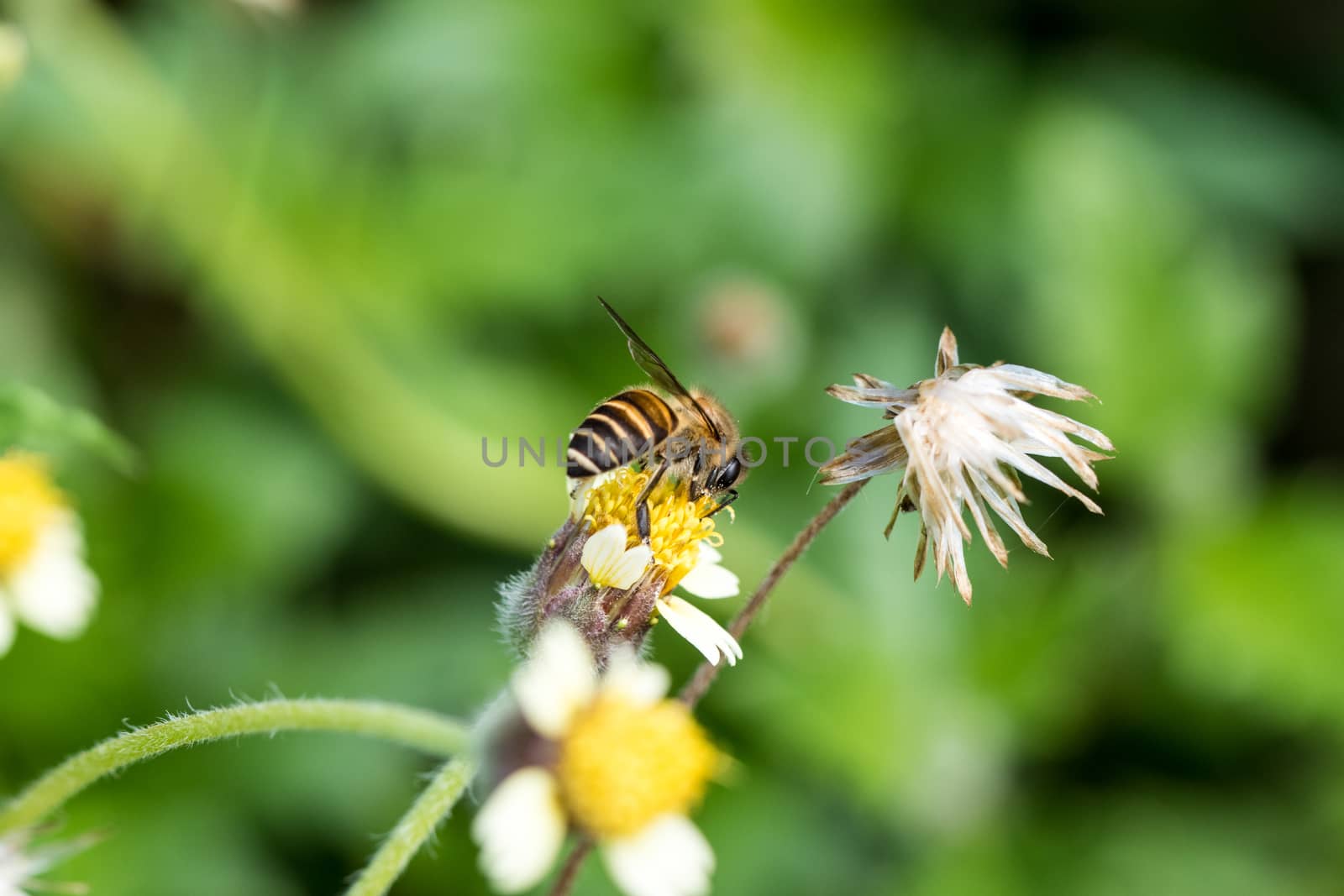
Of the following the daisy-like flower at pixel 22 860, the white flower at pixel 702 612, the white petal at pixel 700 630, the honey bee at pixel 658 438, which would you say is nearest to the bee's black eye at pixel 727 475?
the honey bee at pixel 658 438

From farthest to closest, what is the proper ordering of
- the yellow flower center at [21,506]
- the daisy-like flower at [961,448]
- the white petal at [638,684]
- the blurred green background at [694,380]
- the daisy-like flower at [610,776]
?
1. the blurred green background at [694,380]
2. the yellow flower center at [21,506]
3. the daisy-like flower at [961,448]
4. the white petal at [638,684]
5. the daisy-like flower at [610,776]

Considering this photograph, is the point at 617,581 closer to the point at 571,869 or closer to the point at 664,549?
the point at 664,549

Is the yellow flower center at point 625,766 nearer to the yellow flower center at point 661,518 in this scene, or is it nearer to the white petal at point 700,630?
the white petal at point 700,630

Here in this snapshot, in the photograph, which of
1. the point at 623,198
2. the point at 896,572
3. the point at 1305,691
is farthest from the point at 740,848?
the point at 623,198

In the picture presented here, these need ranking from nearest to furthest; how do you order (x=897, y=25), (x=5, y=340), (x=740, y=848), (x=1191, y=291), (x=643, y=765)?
(x=643, y=765) < (x=740, y=848) < (x=5, y=340) < (x=1191, y=291) < (x=897, y=25)

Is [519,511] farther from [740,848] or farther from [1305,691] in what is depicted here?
[1305,691]
